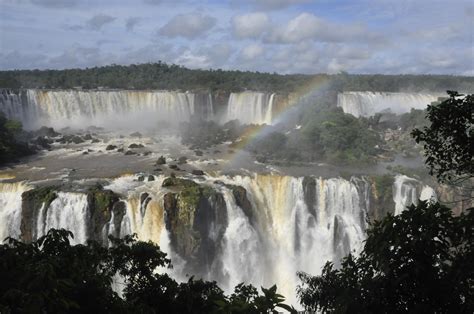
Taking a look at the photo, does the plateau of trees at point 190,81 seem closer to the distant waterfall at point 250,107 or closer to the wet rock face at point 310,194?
the distant waterfall at point 250,107

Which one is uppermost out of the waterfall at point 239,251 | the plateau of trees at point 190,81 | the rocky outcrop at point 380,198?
the plateau of trees at point 190,81

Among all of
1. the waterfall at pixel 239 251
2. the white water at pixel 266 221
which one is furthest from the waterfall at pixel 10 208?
the waterfall at pixel 239 251

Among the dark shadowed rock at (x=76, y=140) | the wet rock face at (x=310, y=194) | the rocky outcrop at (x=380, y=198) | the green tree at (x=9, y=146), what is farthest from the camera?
the dark shadowed rock at (x=76, y=140)

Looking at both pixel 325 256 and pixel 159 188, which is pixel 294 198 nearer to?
pixel 325 256

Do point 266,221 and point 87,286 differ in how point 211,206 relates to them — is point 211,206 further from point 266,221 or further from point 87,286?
point 87,286

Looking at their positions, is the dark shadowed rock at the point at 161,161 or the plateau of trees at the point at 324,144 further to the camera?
the plateau of trees at the point at 324,144

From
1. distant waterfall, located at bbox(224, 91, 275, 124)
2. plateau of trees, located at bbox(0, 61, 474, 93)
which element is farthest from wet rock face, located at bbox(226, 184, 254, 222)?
plateau of trees, located at bbox(0, 61, 474, 93)

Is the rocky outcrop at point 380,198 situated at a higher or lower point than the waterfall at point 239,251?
higher
